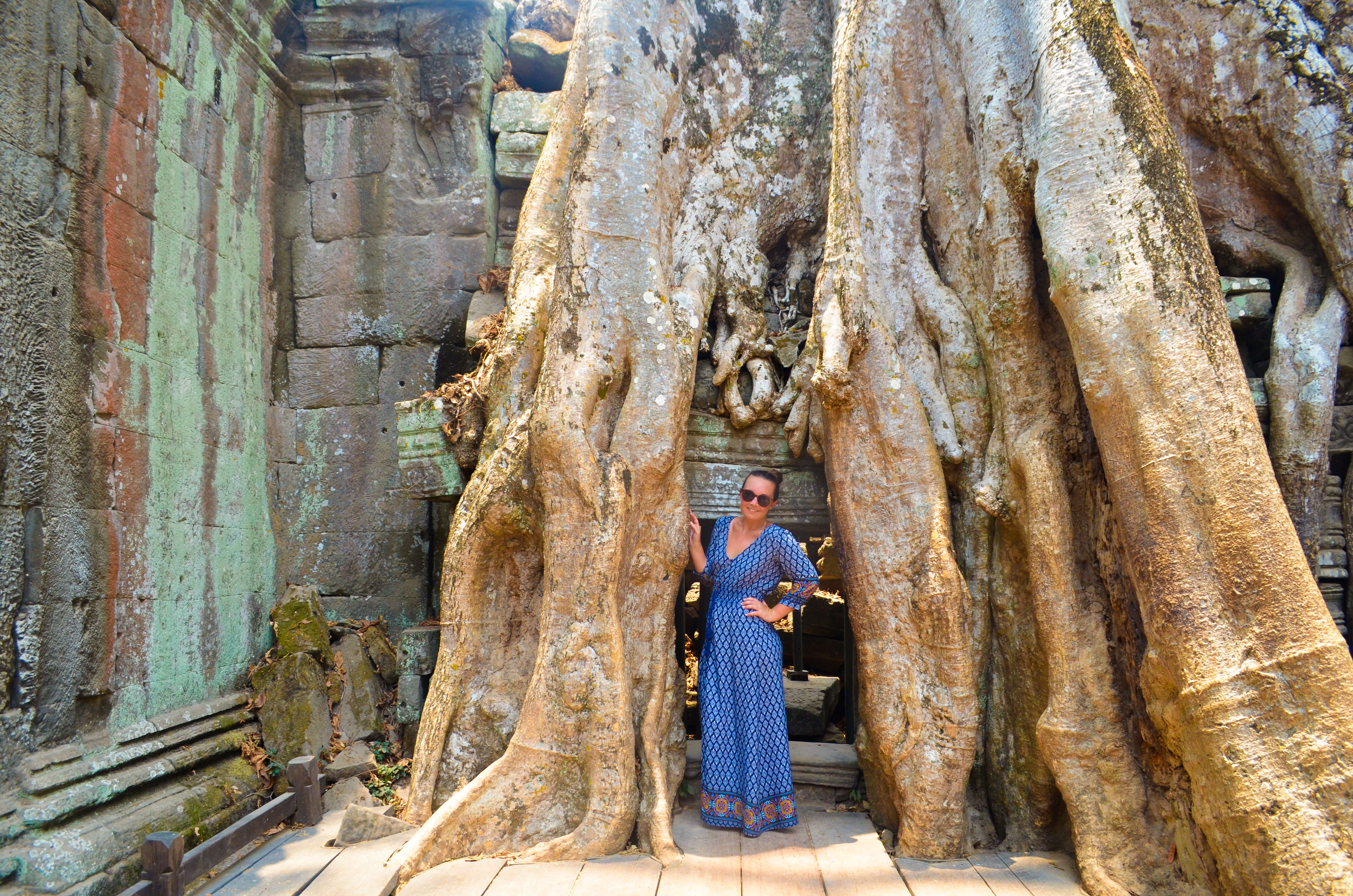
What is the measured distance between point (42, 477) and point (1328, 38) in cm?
529

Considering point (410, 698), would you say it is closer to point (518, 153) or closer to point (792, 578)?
point (792, 578)

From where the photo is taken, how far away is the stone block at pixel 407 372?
4.42m

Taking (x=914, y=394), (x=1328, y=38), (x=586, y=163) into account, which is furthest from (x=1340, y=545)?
(x=586, y=163)

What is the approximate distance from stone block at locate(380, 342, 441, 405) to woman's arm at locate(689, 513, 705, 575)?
6.15 ft

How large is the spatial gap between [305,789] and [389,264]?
9.08 ft

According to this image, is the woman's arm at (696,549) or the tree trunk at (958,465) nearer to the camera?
the tree trunk at (958,465)

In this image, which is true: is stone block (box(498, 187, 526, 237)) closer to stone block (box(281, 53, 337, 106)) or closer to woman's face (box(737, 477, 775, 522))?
stone block (box(281, 53, 337, 106))

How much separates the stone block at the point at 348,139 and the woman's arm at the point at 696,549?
2.85 meters

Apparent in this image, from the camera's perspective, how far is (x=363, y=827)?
2.87 m

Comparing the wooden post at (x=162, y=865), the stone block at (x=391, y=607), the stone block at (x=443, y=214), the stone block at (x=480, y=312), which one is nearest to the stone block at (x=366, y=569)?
the stone block at (x=391, y=607)

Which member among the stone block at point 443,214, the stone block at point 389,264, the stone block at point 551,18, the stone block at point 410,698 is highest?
the stone block at point 551,18

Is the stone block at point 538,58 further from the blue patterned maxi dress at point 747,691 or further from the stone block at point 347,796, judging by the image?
the stone block at point 347,796

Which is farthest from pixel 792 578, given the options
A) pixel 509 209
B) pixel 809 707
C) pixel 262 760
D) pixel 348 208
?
pixel 348 208

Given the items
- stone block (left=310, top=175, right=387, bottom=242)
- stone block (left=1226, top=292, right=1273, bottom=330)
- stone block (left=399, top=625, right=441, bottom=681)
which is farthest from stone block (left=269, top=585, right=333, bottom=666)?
stone block (left=1226, top=292, right=1273, bottom=330)
